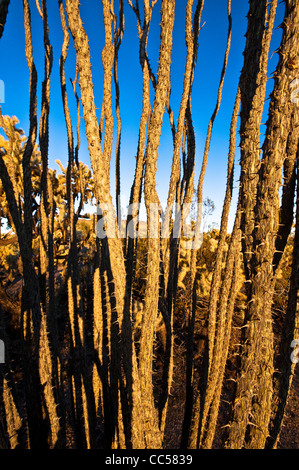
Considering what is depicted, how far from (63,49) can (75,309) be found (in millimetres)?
2153

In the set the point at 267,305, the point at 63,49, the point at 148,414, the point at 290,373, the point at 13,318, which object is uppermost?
the point at 63,49

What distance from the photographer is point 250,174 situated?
1.26 m

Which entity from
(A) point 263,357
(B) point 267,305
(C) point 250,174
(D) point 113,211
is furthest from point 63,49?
(A) point 263,357

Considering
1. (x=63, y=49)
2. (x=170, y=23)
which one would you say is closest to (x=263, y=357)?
(x=170, y=23)

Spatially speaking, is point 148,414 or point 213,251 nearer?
point 148,414

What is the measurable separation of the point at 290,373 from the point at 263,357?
0.68ft

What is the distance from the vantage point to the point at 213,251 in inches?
241

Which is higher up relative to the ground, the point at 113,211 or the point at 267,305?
the point at 113,211

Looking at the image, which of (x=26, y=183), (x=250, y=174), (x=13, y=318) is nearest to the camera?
(x=250, y=174)

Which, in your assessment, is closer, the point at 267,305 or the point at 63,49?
the point at 267,305

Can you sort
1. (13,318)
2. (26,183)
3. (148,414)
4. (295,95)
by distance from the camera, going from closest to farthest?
(295,95) < (148,414) < (26,183) < (13,318)

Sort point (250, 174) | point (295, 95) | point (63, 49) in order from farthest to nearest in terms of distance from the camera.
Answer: point (63, 49), point (250, 174), point (295, 95)

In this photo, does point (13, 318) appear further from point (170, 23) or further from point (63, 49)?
point (170, 23)

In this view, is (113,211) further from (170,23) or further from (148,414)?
(148,414)
